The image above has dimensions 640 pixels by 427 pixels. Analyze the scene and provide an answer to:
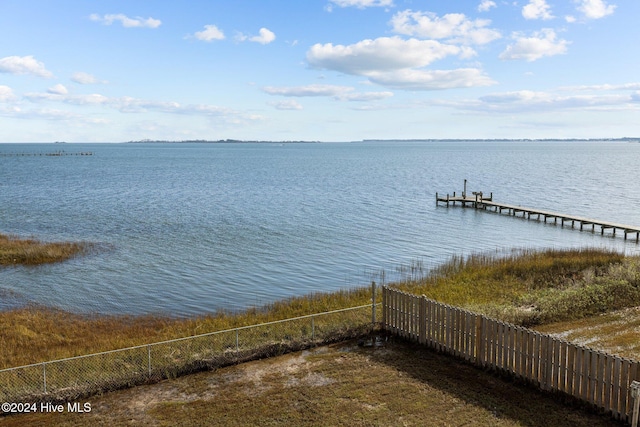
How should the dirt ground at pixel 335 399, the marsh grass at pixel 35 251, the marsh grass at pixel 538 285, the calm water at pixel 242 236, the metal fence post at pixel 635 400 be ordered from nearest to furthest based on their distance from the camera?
the metal fence post at pixel 635 400 < the dirt ground at pixel 335 399 < the marsh grass at pixel 538 285 < the calm water at pixel 242 236 < the marsh grass at pixel 35 251

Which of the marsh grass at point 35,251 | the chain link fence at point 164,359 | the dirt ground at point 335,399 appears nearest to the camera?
the dirt ground at point 335,399

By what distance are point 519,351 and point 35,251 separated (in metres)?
32.4

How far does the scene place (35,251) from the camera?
35188 mm

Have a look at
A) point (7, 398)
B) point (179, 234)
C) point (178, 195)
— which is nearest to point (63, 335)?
point (7, 398)

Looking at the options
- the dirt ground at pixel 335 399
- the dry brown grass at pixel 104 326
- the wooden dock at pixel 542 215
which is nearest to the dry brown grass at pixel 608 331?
the dirt ground at pixel 335 399

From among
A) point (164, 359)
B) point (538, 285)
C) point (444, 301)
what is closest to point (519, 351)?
point (444, 301)

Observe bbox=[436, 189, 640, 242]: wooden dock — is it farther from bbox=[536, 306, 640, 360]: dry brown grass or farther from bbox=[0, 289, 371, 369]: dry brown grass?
bbox=[0, 289, 371, 369]: dry brown grass

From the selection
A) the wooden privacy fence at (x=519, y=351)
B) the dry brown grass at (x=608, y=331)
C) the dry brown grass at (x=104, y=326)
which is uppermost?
the wooden privacy fence at (x=519, y=351)

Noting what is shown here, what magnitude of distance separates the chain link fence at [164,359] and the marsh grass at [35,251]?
2243 centimetres

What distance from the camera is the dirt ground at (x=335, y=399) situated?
11305 millimetres

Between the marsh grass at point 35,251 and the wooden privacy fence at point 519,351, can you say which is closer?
the wooden privacy fence at point 519,351

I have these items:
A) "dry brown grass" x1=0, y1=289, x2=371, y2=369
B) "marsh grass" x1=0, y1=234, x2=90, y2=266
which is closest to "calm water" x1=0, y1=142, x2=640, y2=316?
"marsh grass" x1=0, y1=234, x2=90, y2=266

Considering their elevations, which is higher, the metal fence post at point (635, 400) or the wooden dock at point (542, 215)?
the metal fence post at point (635, 400)

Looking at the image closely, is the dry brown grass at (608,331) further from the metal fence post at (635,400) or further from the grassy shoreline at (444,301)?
the metal fence post at (635,400)
